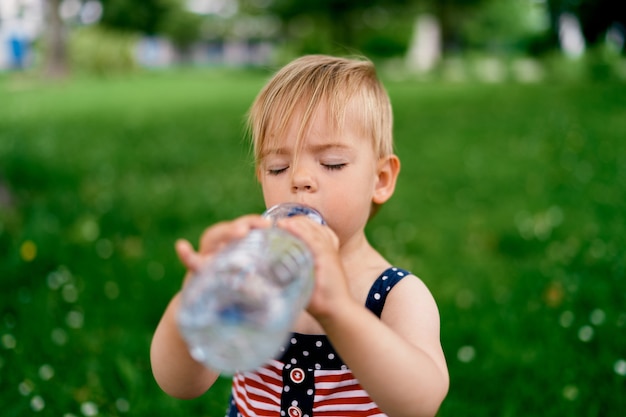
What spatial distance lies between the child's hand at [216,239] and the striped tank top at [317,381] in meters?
0.49

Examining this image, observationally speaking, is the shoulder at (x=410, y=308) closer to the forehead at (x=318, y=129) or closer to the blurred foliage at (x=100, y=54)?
the forehead at (x=318, y=129)

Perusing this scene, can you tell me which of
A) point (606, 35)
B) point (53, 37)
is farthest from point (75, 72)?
point (606, 35)

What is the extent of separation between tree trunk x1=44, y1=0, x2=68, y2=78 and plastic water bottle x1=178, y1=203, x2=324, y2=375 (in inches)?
1329

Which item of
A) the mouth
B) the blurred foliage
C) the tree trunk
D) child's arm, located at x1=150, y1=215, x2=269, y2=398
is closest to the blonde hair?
the mouth

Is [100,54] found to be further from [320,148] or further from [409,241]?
[320,148]

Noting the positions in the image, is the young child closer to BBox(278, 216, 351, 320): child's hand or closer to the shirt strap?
the shirt strap

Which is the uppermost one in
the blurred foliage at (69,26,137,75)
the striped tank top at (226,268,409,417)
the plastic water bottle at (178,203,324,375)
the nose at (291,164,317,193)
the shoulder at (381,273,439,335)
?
the nose at (291,164,317,193)

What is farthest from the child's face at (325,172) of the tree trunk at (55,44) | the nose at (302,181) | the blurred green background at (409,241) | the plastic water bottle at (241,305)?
the tree trunk at (55,44)

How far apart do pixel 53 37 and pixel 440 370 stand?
37065 mm

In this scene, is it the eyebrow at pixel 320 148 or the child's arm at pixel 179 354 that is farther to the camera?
the eyebrow at pixel 320 148

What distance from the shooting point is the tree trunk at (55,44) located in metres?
33.6

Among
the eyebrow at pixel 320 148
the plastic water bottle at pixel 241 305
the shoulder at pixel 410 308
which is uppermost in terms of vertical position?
the eyebrow at pixel 320 148

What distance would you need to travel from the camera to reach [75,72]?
36625 millimetres

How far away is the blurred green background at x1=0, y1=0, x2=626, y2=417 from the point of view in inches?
122
